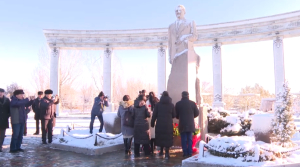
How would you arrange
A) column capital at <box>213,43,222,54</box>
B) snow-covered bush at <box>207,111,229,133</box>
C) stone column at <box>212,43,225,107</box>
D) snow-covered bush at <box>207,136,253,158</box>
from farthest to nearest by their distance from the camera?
column capital at <box>213,43,222,54</box> → stone column at <box>212,43,225,107</box> → snow-covered bush at <box>207,111,229,133</box> → snow-covered bush at <box>207,136,253,158</box>

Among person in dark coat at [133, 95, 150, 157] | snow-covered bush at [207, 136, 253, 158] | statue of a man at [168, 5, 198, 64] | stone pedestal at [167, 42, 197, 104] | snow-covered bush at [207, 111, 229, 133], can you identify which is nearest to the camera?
snow-covered bush at [207, 136, 253, 158]

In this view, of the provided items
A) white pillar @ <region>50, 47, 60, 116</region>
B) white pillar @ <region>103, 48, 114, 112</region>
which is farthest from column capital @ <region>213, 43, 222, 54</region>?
white pillar @ <region>50, 47, 60, 116</region>

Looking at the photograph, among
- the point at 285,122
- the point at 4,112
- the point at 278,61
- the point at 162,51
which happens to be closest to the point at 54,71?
the point at 162,51

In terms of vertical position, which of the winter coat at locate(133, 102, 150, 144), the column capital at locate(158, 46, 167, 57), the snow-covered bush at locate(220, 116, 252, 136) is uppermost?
the column capital at locate(158, 46, 167, 57)

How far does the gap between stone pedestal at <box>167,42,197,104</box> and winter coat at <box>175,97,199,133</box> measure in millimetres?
1101

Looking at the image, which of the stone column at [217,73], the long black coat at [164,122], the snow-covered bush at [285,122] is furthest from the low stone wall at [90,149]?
the stone column at [217,73]

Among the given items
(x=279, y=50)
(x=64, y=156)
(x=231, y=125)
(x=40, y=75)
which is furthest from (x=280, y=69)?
(x=40, y=75)

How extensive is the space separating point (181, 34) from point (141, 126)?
3310 millimetres

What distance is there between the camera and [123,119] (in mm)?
7320

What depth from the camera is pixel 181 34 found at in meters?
8.29

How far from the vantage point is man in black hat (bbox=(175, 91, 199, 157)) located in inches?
263

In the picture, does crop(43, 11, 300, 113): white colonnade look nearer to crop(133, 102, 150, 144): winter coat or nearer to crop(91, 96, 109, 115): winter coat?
crop(91, 96, 109, 115): winter coat

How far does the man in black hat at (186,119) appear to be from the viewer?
6691 millimetres

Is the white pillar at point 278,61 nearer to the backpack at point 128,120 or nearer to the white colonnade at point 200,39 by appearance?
the white colonnade at point 200,39
